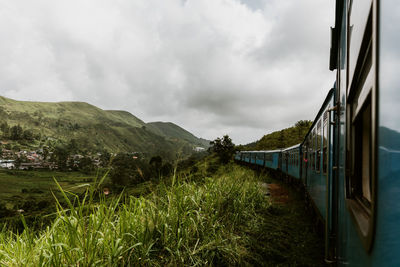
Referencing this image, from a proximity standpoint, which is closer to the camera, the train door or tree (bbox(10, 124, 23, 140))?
the train door

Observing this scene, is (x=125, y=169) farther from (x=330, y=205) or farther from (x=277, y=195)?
(x=277, y=195)

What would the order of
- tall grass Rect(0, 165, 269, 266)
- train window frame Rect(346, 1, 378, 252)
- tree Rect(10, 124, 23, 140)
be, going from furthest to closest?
1. tree Rect(10, 124, 23, 140)
2. tall grass Rect(0, 165, 269, 266)
3. train window frame Rect(346, 1, 378, 252)

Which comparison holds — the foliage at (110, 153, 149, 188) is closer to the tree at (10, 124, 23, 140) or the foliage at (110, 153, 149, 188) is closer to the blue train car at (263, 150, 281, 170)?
the blue train car at (263, 150, 281, 170)

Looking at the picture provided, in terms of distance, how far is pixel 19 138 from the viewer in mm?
Result: 156625

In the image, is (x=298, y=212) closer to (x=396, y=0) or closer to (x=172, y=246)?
(x=172, y=246)

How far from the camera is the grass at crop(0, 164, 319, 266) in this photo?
274cm

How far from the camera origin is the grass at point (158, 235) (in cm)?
274

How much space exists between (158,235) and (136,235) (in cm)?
42

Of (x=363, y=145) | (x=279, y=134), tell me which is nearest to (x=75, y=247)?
(x=363, y=145)

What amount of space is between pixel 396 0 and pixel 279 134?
6800cm

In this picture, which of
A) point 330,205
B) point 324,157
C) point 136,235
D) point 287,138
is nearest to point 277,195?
point 324,157

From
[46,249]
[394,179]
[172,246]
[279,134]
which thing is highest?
[279,134]

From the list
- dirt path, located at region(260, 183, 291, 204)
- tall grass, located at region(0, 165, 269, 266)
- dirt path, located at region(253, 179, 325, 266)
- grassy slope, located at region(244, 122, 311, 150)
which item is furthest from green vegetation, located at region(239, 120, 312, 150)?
tall grass, located at region(0, 165, 269, 266)

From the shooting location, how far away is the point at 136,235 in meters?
3.48
